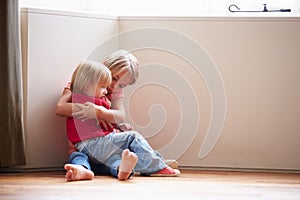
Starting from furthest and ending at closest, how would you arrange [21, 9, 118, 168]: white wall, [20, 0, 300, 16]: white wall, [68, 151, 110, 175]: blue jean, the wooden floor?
[20, 0, 300, 16]: white wall < [21, 9, 118, 168]: white wall < [68, 151, 110, 175]: blue jean < the wooden floor

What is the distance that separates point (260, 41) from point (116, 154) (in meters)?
0.77

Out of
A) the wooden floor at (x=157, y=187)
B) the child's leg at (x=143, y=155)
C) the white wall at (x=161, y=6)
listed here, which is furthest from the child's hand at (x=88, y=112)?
the white wall at (x=161, y=6)

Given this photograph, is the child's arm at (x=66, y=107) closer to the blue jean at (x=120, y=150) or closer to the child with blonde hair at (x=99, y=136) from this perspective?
the child with blonde hair at (x=99, y=136)

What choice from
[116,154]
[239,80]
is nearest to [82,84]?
[116,154]

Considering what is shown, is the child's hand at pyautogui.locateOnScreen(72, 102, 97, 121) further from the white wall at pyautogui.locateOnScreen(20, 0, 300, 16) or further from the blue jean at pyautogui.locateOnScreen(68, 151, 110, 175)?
the white wall at pyautogui.locateOnScreen(20, 0, 300, 16)

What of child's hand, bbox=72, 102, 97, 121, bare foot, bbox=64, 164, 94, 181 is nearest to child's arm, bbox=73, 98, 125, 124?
child's hand, bbox=72, 102, 97, 121

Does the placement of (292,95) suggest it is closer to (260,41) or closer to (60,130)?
(260,41)

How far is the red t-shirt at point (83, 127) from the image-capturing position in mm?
2531

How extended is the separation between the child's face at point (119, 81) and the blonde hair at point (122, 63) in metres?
0.02

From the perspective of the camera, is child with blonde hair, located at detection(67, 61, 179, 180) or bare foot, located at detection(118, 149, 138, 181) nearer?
bare foot, located at detection(118, 149, 138, 181)

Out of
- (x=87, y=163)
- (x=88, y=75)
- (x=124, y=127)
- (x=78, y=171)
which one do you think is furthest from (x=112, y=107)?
(x=78, y=171)

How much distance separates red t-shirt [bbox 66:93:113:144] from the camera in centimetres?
253

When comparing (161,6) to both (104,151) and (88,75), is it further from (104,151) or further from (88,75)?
(104,151)

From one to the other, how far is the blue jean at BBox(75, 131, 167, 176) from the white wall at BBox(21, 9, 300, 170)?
0.20m
